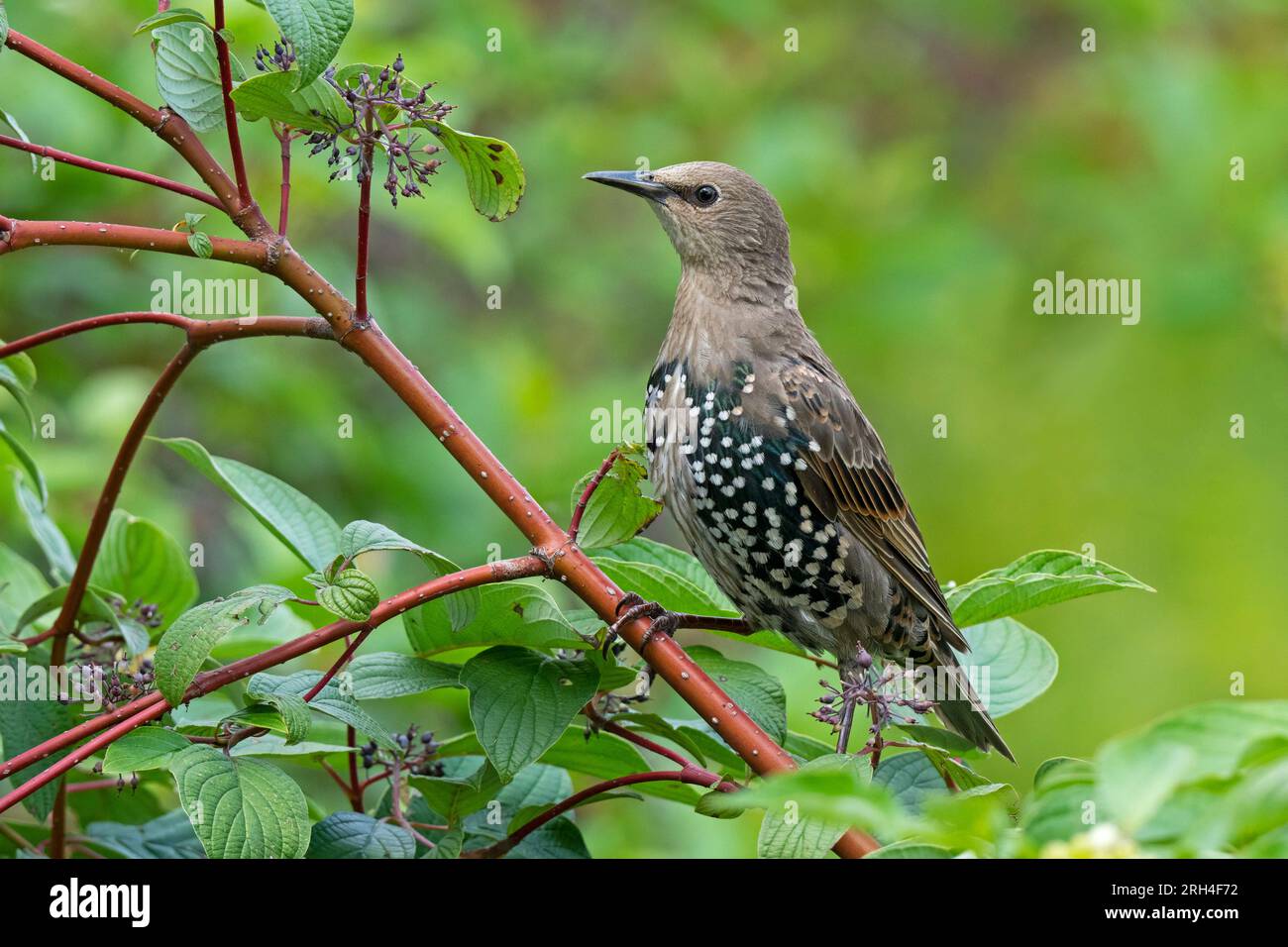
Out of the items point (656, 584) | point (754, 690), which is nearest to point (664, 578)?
point (656, 584)

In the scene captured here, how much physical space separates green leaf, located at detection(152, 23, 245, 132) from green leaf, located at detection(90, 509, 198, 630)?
877mm

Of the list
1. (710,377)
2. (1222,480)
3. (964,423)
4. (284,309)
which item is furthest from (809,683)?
(1222,480)

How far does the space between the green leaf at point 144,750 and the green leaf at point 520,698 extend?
14.3 inches

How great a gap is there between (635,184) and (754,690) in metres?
1.58

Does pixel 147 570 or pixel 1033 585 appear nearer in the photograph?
pixel 1033 585

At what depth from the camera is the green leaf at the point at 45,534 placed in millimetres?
2260

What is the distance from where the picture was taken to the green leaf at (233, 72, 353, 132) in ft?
5.35

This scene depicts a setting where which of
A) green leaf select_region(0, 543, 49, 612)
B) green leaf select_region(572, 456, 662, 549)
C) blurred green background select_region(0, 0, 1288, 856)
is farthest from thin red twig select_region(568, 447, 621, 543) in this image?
blurred green background select_region(0, 0, 1288, 856)

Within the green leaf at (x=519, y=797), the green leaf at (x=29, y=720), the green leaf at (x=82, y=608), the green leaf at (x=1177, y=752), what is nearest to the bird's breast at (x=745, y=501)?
the green leaf at (x=519, y=797)

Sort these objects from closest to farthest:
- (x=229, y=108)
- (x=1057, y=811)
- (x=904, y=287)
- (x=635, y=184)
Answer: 1. (x=1057, y=811)
2. (x=229, y=108)
3. (x=635, y=184)
4. (x=904, y=287)

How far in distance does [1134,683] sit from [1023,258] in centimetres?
215

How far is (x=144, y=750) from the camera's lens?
1581 mm

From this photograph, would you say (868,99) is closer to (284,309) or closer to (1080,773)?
(284,309)

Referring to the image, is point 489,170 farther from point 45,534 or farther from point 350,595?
point 45,534
